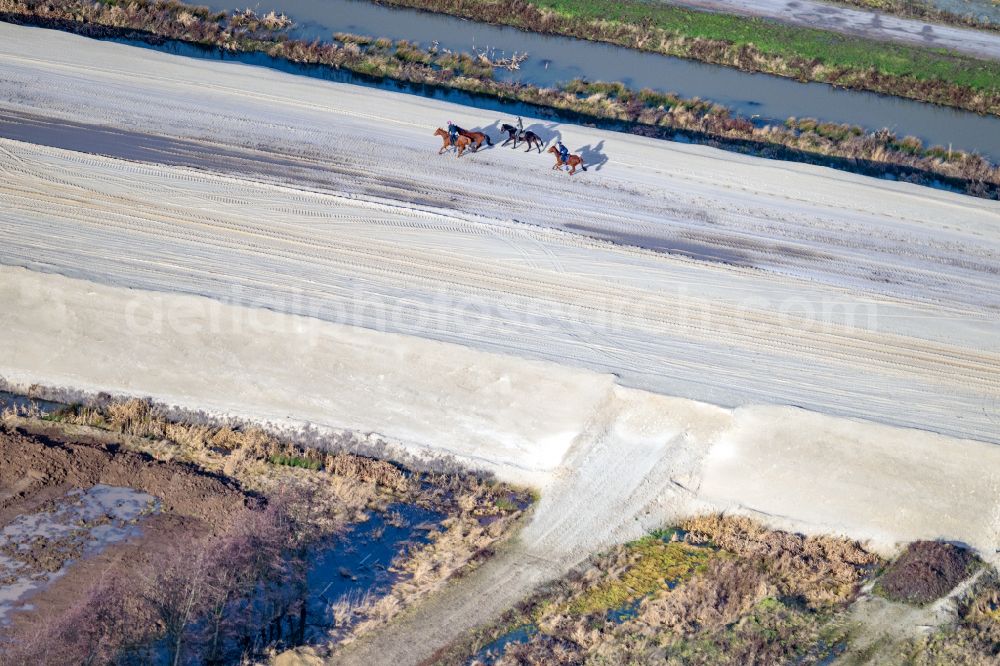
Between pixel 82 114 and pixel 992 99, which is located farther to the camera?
pixel 992 99

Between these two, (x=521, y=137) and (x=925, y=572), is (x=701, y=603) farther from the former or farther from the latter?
(x=521, y=137)

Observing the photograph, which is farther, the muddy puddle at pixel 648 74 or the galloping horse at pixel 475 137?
the muddy puddle at pixel 648 74

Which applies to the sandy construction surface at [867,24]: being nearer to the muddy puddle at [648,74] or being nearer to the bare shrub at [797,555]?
the muddy puddle at [648,74]

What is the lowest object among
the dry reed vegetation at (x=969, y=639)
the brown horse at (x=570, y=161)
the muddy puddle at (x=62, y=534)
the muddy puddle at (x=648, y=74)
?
the muddy puddle at (x=62, y=534)

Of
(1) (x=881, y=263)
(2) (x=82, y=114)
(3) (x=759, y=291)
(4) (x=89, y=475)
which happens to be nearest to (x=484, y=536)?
(4) (x=89, y=475)

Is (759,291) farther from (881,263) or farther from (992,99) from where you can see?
(992,99)

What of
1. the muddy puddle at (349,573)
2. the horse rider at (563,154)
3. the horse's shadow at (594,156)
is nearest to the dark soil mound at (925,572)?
the muddy puddle at (349,573)
